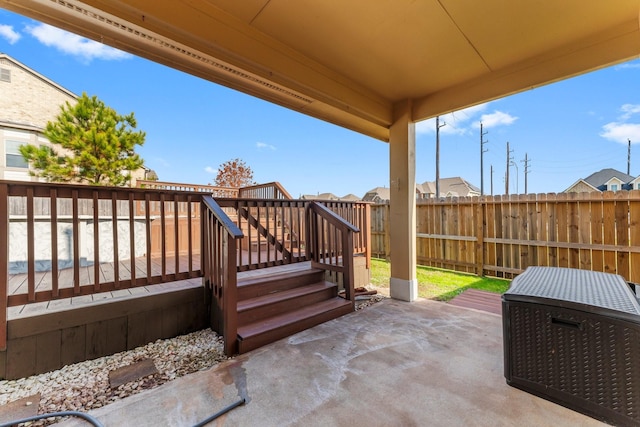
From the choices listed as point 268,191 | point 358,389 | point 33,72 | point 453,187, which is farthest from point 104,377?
point 453,187

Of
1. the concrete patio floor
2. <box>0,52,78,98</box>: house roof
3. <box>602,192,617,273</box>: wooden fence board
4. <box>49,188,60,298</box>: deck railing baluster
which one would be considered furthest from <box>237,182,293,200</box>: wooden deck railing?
<box>0,52,78,98</box>: house roof

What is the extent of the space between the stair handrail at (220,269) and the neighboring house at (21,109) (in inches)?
351

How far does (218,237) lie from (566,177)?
34110 mm

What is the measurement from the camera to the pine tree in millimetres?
6523

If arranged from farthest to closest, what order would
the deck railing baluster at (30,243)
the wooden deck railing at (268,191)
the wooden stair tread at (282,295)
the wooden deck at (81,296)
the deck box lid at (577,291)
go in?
the wooden deck railing at (268,191)
the wooden stair tread at (282,295)
the wooden deck at (81,296)
the deck railing baluster at (30,243)
the deck box lid at (577,291)

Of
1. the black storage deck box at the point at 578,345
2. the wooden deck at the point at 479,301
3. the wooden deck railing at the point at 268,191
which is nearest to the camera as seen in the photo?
the black storage deck box at the point at 578,345

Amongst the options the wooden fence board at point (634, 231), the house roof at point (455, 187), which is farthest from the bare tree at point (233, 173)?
the house roof at point (455, 187)

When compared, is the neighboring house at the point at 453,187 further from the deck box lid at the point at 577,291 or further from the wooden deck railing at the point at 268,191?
the deck box lid at the point at 577,291

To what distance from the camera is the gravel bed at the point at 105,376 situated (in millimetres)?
1873

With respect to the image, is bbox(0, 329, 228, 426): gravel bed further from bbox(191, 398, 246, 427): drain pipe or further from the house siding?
the house siding

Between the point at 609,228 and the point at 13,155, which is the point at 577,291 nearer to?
the point at 609,228

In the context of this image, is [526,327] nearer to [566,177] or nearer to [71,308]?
[71,308]

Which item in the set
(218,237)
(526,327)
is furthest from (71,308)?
(526,327)

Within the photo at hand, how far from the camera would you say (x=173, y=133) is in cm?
1485
